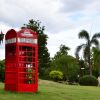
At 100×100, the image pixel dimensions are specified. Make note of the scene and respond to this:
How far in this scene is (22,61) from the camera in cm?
1877

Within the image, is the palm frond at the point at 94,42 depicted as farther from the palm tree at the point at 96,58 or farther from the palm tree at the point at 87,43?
the palm tree at the point at 96,58

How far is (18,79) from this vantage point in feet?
60.8

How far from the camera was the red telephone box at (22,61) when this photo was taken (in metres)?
18.6

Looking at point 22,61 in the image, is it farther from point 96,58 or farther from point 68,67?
point 96,58

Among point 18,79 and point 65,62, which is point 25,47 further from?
point 65,62

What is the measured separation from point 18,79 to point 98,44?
5032 centimetres

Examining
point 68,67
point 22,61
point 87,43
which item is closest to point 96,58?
point 68,67

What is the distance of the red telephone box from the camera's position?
18.6 m

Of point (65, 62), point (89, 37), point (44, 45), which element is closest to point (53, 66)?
point (65, 62)

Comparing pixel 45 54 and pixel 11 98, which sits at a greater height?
pixel 45 54

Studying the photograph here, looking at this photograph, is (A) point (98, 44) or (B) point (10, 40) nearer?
(B) point (10, 40)

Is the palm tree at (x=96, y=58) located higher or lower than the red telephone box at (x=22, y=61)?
Answer: higher

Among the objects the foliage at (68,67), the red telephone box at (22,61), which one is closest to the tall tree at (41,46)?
the foliage at (68,67)

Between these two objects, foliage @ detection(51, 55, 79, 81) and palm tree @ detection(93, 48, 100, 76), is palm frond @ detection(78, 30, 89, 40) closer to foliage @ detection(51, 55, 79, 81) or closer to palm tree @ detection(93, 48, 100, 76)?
palm tree @ detection(93, 48, 100, 76)
